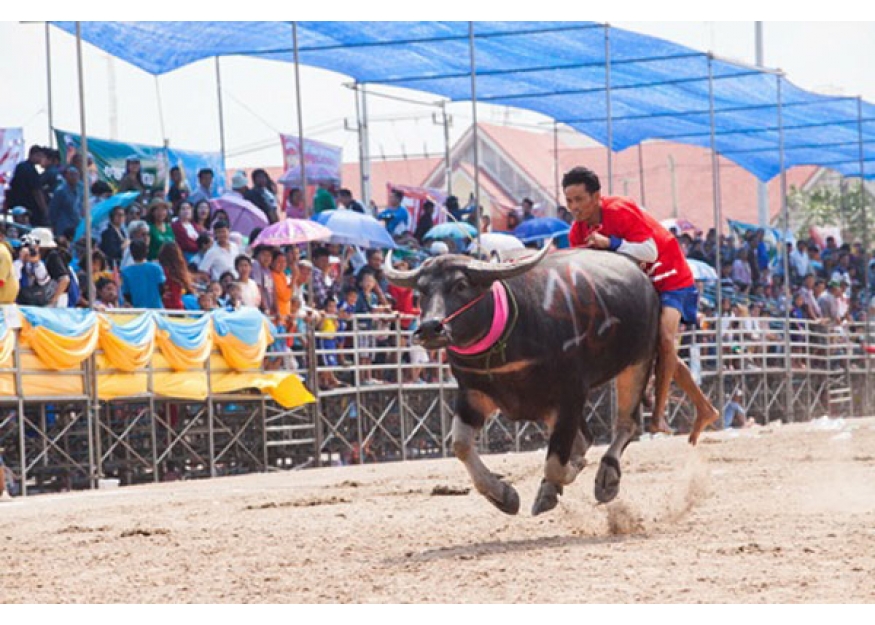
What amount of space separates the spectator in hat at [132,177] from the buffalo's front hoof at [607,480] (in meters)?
11.5

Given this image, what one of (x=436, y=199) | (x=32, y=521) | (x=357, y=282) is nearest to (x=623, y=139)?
(x=436, y=199)

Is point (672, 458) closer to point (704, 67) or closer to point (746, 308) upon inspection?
point (704, 67)

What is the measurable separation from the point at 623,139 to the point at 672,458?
48.6 ft

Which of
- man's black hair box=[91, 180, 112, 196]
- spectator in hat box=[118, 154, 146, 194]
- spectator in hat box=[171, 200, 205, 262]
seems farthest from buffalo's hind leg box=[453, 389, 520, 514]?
spectator in hat box=[118, 154, 146, 194]

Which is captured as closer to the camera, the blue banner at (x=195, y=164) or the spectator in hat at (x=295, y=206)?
the blue banner at (x=195, y=164)

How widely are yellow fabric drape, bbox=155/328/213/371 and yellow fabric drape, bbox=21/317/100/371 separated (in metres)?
1.06

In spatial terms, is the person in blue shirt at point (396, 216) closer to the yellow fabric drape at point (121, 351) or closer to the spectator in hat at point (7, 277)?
the yellow fabric drape at point (121, 351)

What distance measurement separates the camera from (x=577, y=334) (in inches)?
380

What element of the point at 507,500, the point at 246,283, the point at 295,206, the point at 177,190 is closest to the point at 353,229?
the point at 295,206

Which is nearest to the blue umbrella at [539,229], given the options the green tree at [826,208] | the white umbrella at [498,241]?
the white umbrella at [498,241]

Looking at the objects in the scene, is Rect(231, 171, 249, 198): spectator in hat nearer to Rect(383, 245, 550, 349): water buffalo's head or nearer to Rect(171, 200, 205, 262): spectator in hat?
Rect(171, 200, 205, 262): spectator in hat

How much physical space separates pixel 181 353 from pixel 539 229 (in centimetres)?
1025

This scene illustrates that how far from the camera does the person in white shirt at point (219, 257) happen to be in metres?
18.6

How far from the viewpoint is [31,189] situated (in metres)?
17.9
